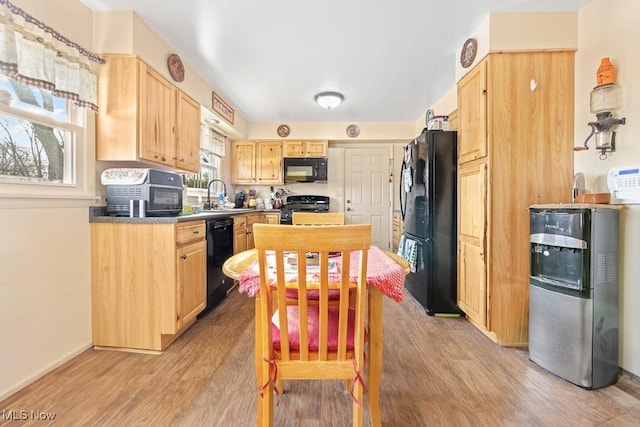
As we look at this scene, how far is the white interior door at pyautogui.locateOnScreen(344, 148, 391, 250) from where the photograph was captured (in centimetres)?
501

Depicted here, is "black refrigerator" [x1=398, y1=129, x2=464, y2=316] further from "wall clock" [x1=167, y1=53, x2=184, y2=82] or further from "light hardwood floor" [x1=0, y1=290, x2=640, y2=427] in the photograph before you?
"wall clock" [x1=167, y1=53, x2=184, y2=82]

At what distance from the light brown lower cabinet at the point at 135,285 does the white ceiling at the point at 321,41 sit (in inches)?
63.3

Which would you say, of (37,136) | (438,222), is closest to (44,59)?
(37,136)

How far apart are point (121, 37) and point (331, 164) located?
3.47 m

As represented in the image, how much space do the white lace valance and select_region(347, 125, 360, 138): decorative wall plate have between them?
3404 mm

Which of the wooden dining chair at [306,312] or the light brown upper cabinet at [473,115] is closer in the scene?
the wooden dining chair at [306,312]

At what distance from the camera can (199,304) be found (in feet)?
7.59

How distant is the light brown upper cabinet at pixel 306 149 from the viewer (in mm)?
4629

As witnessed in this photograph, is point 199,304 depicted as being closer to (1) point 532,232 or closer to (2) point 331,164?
(1) point 532,232

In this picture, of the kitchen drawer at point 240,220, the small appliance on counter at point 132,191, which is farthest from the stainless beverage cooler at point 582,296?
the kitchen drawer at point 240,220

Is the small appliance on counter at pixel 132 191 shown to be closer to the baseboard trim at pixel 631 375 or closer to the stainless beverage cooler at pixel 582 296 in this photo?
the stainless beverage cooler at pixel 582 296

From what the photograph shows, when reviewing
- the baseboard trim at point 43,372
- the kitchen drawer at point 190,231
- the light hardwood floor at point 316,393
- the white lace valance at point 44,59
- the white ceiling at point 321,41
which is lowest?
the light hardwood floor at point 316,393

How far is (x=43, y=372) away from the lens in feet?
5.41

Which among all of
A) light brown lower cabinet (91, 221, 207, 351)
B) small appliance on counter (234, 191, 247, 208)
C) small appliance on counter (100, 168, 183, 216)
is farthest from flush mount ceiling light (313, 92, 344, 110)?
light brown lower cabinet (91, 221, 207, 351)
